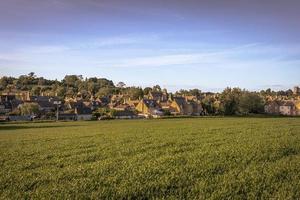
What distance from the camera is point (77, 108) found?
12512 cm

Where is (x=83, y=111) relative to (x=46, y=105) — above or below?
below

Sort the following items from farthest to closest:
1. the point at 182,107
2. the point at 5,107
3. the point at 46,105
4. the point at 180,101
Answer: the point at 46,105, the point at 180,101, the point at 5,107, the point at 182,107

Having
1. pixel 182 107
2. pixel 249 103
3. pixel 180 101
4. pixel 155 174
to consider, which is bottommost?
pixel 155 174

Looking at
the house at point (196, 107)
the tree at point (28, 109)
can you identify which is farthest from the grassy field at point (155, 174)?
the house at point (196, 107)

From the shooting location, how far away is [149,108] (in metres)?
136

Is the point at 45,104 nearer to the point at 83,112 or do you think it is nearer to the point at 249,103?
the point at 83,112

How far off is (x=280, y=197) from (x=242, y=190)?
1.25 meters

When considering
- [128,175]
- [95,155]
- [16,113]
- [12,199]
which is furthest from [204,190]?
[16,113]

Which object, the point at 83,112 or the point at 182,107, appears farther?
the point at 182,107

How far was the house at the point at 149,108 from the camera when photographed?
434 ft

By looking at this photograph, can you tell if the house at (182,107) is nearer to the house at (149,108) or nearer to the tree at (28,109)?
the house at (149,108)

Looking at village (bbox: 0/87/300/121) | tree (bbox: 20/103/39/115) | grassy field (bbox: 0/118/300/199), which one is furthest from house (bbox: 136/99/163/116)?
grassy field (bbox: 0/118/300/199)

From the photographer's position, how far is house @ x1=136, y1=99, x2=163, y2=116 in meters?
132

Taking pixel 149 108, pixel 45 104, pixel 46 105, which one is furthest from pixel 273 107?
pixel 45 104
